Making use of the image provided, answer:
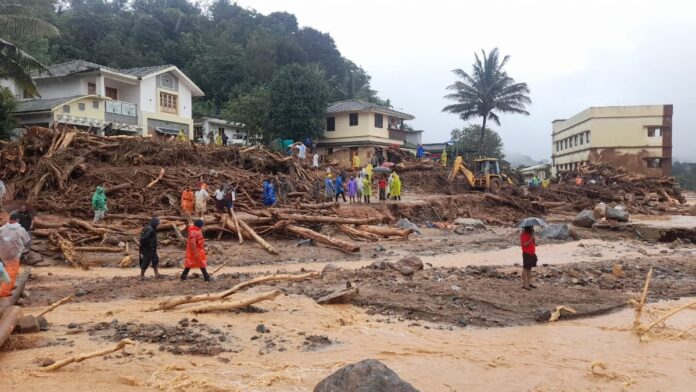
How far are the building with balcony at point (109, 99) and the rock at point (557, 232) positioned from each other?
2224cm

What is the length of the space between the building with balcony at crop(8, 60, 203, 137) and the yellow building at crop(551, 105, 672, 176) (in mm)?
34886

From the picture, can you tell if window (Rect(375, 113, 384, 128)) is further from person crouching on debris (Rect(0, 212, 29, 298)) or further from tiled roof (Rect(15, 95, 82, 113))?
person crouching on debris (Rect(0, 212, 29, 298))

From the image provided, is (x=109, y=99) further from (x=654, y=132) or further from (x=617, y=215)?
(x=654, y=132)

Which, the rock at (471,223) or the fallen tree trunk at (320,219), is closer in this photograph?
the fallen tree trunk at (320,219)

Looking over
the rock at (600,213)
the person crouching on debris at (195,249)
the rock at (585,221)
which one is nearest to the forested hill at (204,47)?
the rock at (600,213)

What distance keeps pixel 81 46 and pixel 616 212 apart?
1915 inches

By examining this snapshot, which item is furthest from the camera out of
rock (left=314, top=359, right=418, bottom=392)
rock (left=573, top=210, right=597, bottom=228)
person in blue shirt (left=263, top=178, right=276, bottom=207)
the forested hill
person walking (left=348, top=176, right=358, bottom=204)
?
the forested hill


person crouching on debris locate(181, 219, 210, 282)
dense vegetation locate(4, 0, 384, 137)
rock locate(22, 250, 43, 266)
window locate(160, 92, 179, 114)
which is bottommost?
rock locate(22, 250, 43, 266)

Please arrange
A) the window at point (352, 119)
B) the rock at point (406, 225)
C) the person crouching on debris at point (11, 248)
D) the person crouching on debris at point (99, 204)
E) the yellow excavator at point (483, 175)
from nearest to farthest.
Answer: the person crouching on debris at point (11, 248) < the person crouching on debris at point (99, 204) < the rock at point (406, 225) < the yellow excavator at point (483, 175) < the window at point (352, 119)

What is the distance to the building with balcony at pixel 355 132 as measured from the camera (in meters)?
41.2

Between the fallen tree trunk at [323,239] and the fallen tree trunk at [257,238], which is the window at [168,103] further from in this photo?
the fallen tree trunk at [323,239]

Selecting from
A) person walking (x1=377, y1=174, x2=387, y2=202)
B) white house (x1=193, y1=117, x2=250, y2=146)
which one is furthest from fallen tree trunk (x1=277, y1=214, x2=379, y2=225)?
white house (x1=193, y1=117, x2=250, y2=146)

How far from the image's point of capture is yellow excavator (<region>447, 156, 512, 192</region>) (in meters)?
32.0

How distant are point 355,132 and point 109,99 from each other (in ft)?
58.3
